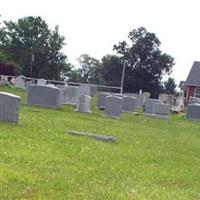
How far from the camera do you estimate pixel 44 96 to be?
22188 millimetres

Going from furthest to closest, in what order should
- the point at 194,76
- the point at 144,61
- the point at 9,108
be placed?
the point at 144,61 < the point at 194,76 < the point at 9,108

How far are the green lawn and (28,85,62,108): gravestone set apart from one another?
8.17 metres

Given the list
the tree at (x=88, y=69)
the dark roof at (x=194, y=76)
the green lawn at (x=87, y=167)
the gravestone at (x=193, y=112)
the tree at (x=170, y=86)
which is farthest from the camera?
the tree at (x=88, y=69)

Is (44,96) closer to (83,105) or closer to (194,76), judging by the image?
(83,105)

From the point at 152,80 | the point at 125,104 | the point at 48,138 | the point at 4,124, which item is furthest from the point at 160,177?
the point at 152,80

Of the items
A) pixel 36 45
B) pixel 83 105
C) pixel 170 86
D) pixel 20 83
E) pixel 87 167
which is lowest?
pixel 87 167

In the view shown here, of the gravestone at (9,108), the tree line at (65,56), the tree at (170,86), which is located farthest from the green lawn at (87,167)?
the tree at (170,86)

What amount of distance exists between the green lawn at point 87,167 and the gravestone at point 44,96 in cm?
817

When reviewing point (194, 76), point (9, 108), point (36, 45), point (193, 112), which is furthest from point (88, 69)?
point (9, 108)

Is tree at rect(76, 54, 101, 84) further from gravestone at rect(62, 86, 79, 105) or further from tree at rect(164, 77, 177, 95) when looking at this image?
gravestone at rect(62, 86, 79, 105)

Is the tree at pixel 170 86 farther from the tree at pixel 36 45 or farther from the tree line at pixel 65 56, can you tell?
the tree at pixel 36 45

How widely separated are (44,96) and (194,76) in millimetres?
A: 50434

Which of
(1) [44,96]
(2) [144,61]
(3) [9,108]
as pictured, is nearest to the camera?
(3) [9,108]

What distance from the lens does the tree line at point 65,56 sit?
→ 79000 mm
